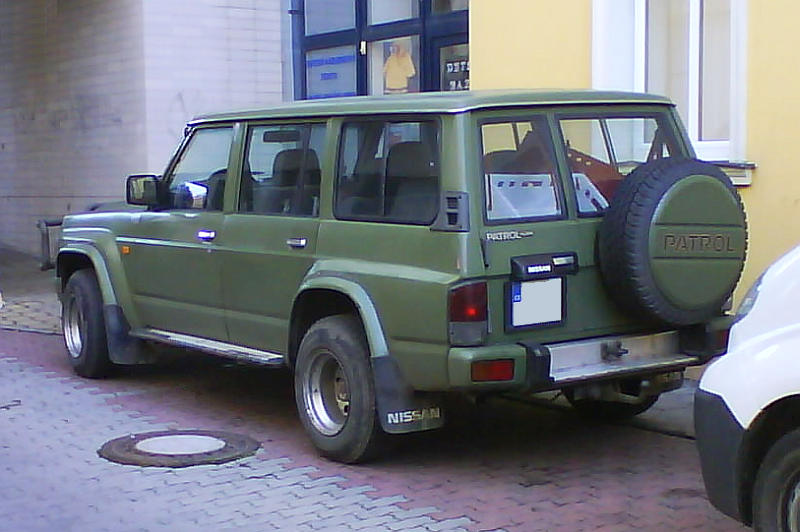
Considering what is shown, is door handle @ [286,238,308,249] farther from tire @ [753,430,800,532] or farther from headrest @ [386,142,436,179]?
tire @ [753,430,800,532]

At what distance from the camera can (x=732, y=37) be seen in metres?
8.49

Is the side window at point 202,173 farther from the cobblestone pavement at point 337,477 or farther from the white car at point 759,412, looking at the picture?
the white car at point 759,412

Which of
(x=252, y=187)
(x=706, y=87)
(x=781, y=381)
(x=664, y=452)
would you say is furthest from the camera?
(x=706, y=87)

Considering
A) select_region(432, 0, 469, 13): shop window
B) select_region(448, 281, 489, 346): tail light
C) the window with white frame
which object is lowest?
select_region(448, 281, 489, 346): tail light

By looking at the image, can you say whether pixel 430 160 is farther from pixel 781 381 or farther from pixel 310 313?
pixel 781 381

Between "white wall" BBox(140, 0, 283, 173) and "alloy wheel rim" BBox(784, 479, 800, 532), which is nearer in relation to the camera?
"alloy wheel rim" BBox(784, 479, 800, 532)

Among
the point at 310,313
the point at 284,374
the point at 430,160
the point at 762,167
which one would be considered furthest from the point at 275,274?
the point at 762,167

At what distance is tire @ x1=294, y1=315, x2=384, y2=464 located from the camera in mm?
6586

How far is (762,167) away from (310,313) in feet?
10.6

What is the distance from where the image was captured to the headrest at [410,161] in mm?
6453

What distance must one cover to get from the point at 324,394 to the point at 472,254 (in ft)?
4.72

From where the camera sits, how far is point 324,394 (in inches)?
275

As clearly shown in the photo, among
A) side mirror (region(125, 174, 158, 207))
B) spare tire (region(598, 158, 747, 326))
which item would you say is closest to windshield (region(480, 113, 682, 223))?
spare tire (region(598, 158, 747, 326))

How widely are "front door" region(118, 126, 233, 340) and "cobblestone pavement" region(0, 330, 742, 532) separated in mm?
674
